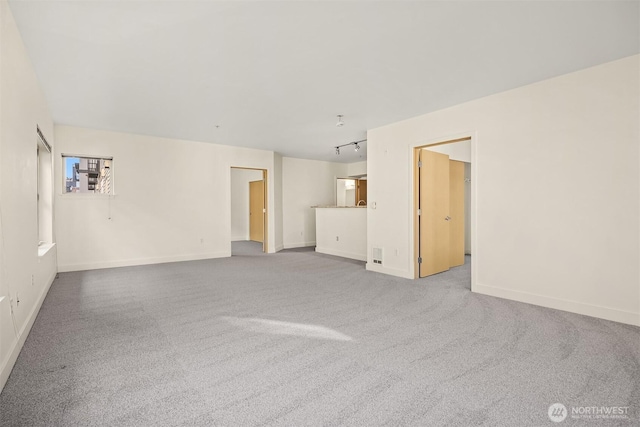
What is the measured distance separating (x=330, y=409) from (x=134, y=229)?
221 inches

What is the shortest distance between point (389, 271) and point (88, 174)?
19.7 ft

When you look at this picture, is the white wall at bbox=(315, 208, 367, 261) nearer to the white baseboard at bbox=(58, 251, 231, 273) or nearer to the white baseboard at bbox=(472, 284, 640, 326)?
the white baseboard at bbox=(58, 251, 231, 273)

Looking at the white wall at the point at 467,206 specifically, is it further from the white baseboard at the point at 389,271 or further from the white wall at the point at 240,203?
the white wall at the point at 240,203

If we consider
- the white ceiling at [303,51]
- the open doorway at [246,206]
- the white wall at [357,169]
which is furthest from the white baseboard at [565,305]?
the open doorway at [246,206]

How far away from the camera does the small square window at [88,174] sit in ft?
17.8

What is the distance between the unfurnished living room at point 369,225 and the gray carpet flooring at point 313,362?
2 centimetres

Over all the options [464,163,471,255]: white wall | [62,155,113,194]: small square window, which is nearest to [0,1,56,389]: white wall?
[62,155,113,194]: small square window

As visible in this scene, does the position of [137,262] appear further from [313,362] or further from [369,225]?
[313,362]

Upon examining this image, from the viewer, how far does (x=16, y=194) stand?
8.11 ft

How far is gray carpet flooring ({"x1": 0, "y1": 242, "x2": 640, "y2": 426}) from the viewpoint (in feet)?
5.42

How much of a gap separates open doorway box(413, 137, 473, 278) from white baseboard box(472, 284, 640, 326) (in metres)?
1.12

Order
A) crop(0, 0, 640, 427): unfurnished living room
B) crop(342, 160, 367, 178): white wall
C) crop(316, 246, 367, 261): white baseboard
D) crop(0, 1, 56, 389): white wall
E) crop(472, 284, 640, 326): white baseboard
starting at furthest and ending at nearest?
crop(342, 160, 367, 178): white wall, crop(316, 246, 367, 261): white baseboard, crop(472, 284, 640, 326): white baseboard, crop(0, 1, 56, 389): white wall, crop(0, 0, 640, 427): unfurnished living room

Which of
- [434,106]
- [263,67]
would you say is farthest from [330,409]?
[434,106]

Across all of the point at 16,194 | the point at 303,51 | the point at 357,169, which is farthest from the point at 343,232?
the point at 16,194
